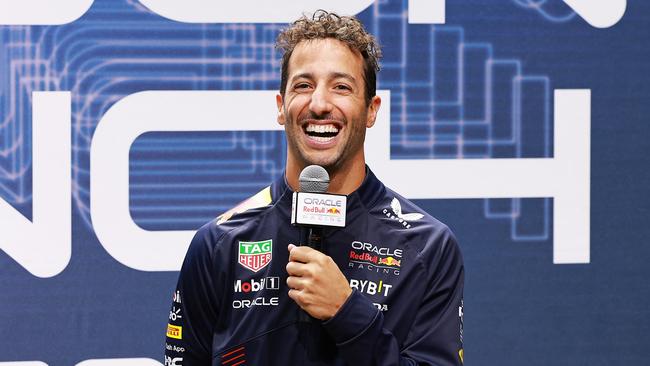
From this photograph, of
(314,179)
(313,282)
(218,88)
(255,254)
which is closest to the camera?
(313,282)

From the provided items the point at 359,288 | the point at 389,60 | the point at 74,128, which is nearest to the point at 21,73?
the point at 74,128

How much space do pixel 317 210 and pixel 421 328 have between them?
11.5 inches

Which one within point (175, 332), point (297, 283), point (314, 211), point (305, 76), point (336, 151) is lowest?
point (175, 332)

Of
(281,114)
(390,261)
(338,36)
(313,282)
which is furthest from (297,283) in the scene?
(338,36)

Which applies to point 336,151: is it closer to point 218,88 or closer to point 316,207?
point 316,207

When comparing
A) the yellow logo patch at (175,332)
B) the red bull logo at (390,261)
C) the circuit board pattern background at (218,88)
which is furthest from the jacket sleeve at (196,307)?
the circuit board pattern background at (218,88)

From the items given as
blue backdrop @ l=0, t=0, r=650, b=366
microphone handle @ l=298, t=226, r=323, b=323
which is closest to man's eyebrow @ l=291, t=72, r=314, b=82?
microphone handle @ l=298, t=226, r=323, b=323

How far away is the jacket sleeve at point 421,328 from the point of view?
4.70 ft

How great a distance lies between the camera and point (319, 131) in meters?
1.57

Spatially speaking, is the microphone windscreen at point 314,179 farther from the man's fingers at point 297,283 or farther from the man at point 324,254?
the man's fingers at point 297,283

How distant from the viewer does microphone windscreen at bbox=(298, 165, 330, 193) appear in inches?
58.7

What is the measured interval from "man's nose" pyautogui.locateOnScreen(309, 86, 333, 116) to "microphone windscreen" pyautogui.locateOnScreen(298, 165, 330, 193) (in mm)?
102

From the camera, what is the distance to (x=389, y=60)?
2.74m

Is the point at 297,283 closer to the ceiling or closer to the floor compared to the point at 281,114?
closer to the floor
